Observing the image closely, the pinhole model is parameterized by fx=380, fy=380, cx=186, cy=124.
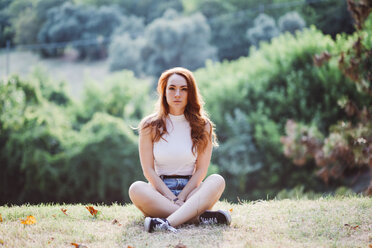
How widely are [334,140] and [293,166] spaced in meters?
7.47

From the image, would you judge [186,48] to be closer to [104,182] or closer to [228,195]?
[228,195]

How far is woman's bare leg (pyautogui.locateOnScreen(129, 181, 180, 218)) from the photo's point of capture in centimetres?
346

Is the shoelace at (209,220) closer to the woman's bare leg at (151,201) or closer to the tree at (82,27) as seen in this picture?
the woman's bare leg at (151,201)

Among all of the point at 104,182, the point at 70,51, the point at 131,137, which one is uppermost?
the point at 70,51

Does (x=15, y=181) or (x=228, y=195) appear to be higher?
(x=15, y=181)

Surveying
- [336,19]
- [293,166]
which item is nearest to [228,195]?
[293,166]

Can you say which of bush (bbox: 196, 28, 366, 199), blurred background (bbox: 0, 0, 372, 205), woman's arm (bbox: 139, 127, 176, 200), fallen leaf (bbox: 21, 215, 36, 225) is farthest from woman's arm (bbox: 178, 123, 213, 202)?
bush (bbox: 196, 28, 366, 199)

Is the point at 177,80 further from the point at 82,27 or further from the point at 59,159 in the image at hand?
the point at 82,27

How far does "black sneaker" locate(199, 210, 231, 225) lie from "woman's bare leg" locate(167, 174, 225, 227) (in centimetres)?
5

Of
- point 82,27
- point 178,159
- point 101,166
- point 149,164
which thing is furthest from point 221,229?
point 82,27

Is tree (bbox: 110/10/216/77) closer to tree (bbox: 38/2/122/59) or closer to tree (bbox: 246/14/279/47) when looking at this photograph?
tree (bbox: 38/2/122/59)

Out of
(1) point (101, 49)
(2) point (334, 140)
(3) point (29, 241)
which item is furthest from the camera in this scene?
(1) point (101, 49)

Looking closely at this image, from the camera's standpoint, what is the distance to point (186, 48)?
24.0 metres

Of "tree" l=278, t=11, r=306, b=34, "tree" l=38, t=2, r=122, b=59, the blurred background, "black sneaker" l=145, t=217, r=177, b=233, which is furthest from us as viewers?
"tree" l=38, t=2, r=122, b=59
